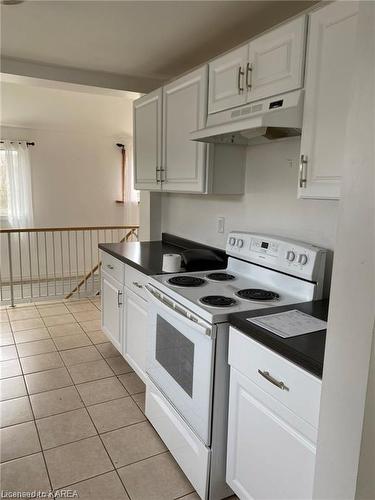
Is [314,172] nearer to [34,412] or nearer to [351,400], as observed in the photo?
[351,400]

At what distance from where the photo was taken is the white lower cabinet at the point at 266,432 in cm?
121

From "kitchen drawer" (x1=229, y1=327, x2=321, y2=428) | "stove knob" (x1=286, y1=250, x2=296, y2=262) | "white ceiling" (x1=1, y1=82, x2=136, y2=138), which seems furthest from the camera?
"white ceiling" (x1=1, y1=82, x2=136, y2=138)

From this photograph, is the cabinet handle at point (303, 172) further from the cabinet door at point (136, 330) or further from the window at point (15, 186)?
the window at point (15, 186)

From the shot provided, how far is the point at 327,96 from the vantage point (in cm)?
150

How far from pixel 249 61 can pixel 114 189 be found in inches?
190

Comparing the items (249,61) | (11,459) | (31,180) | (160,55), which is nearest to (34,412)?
(11,459)

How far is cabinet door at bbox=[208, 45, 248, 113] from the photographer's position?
1956mm

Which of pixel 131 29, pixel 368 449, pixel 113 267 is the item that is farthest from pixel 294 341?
pixel 131 29

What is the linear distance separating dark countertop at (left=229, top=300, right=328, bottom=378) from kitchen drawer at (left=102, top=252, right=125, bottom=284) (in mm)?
1406

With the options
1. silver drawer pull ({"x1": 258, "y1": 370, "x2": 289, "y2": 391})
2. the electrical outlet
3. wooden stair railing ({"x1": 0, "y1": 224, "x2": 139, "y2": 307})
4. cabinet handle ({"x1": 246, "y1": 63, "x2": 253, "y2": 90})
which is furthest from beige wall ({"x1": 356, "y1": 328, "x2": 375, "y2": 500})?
wooden stair railing ({"x1": 0, "y1": 224, "x2": 139, "y2": 307})

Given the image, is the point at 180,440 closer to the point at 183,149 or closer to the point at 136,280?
the point at 136,280

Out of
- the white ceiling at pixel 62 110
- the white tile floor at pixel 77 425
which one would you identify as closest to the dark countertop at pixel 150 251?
the white tile floor at pixel 77 425

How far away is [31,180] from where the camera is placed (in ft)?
18.8

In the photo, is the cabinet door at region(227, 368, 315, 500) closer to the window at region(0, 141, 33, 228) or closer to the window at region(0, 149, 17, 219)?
the window at region(0, 141, 33, 228)
